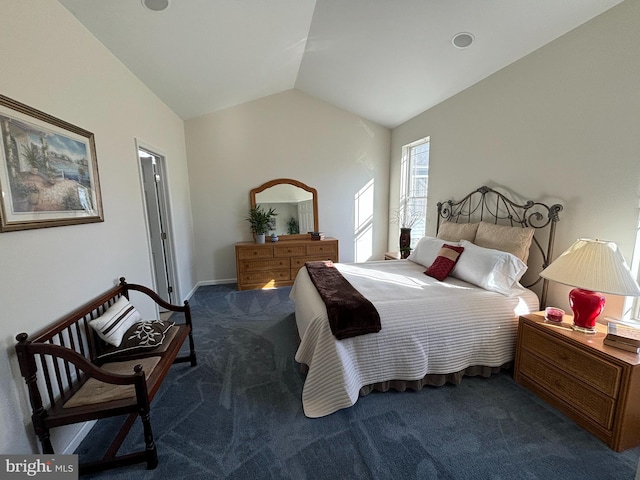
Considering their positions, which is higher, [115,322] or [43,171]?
[43,171]

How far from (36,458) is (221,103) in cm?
421

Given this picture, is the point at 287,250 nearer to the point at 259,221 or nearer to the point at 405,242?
the point at 259,221

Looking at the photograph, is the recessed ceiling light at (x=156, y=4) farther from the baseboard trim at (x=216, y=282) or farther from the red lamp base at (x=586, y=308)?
the baseboard trim at (x=216, y=282)

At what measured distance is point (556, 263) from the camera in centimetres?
188

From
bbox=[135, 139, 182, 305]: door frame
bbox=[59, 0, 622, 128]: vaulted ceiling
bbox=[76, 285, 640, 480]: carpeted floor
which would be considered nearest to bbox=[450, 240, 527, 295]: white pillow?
bbox=[76, 285, 640, 480]: carpeted floor

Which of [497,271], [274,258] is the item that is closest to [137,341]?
[274,258]

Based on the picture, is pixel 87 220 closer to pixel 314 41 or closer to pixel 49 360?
pixel 49 360

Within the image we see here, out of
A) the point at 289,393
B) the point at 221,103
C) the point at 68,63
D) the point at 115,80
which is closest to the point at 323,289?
the point at 289,393

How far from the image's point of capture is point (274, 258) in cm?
450

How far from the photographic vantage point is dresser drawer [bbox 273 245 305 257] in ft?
14.7

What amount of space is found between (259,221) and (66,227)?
298cm

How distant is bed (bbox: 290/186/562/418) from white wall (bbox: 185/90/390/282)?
8.13 ft

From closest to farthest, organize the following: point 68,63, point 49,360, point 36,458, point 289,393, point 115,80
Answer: point 36,458
point 49,360
point 68,63
point 289,393
point 115,80

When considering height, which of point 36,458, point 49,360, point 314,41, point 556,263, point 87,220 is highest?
point 314,41
